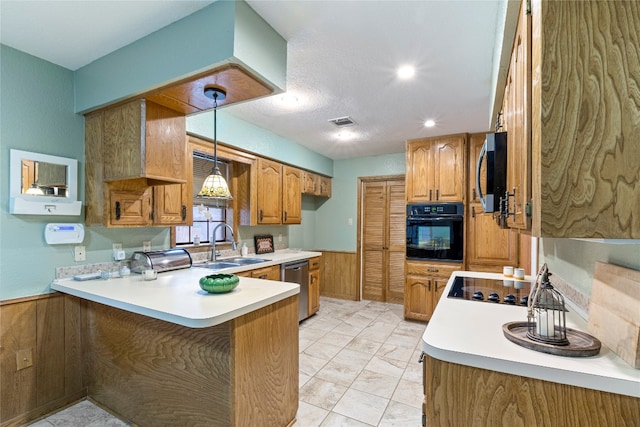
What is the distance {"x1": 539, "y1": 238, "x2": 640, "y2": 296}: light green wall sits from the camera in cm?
99

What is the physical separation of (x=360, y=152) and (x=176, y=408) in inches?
158

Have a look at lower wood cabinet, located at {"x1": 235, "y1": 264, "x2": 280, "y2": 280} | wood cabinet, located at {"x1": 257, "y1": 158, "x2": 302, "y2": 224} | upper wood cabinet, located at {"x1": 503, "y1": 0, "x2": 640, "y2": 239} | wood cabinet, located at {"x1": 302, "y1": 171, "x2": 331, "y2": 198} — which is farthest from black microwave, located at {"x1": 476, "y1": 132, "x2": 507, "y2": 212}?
wood cabinet, located at {"x1": 302, "y1": 171, "x2": 331, "y2": 198}

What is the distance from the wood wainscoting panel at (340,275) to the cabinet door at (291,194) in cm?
126

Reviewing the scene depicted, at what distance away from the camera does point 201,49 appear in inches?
62.6

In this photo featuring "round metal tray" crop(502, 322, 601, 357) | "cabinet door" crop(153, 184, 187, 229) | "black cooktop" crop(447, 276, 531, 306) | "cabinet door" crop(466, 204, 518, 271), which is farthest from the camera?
"cabinet door" crop(466, 204, 518, 271)

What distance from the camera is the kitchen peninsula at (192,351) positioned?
59.9 inches

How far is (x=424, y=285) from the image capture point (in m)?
3.79

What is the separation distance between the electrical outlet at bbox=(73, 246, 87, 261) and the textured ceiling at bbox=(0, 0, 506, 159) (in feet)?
4.47

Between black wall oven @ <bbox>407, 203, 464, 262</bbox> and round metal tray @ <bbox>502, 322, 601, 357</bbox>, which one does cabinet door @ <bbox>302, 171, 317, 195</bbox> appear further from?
round metal tray @ <bbox>502, 322, 601, 357</bbox>

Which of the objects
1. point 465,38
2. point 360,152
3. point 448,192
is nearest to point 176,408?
point 465,38

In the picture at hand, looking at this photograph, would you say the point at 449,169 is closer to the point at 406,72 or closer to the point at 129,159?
the point at 406,72

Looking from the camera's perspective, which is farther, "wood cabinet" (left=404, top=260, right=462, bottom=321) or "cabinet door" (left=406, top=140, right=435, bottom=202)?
"cabinet door" (left=406, top=140, right=435, bottom=202)

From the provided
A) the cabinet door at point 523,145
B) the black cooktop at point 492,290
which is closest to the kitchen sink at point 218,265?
the black cooktop at point 492,290

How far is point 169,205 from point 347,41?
199 centimetres
